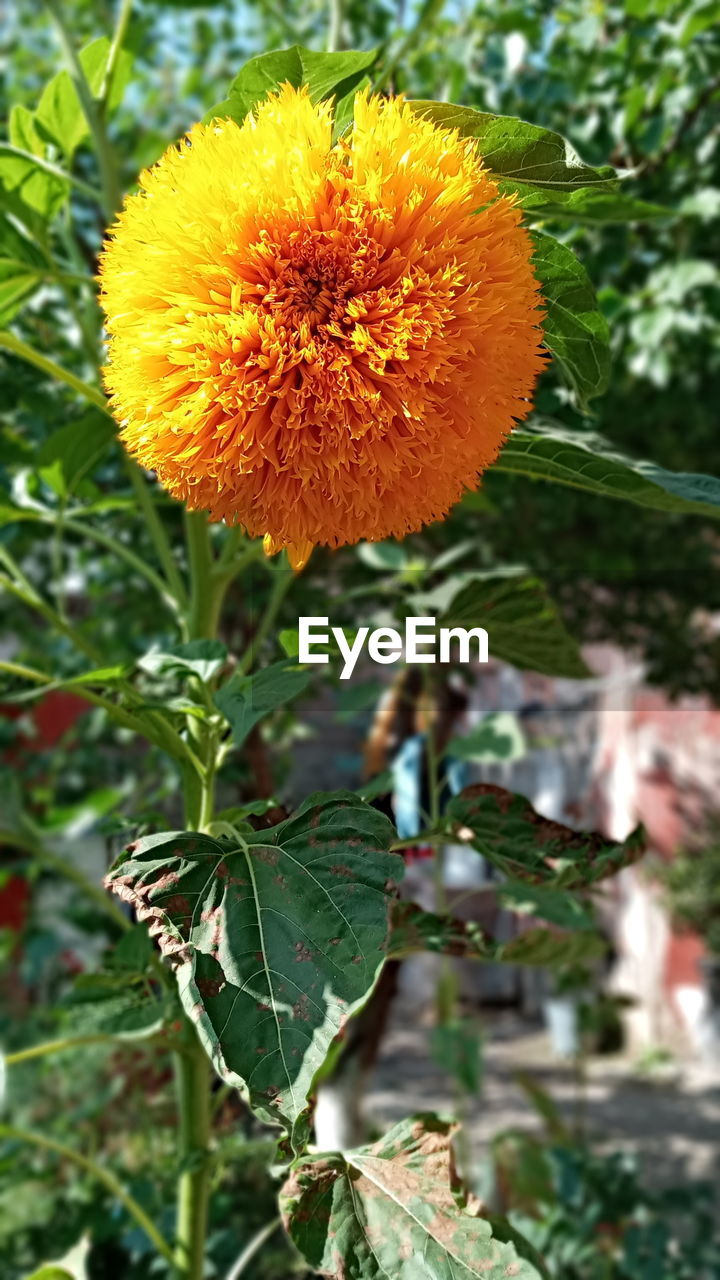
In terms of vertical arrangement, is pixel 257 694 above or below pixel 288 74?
below

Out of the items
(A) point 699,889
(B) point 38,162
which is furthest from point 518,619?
(A) point 699,889

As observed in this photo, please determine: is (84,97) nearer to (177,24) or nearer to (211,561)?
(211,561)

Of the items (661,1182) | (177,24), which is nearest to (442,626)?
(177,24)

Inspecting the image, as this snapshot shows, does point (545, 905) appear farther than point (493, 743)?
No

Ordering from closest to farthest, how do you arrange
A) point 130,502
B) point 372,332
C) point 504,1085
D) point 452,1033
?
point 372,332, point 130,502, point 452,1033, point 504,1085

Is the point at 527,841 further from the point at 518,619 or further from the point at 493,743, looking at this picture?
the point at 493,743

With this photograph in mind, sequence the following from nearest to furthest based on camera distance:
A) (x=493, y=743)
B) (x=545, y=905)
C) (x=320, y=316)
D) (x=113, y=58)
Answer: (x=320, y=316)
(x=113, y=58)
(x=545, y=905)
(x=493, y=743)

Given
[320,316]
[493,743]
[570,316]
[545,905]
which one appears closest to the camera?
[320,316]
